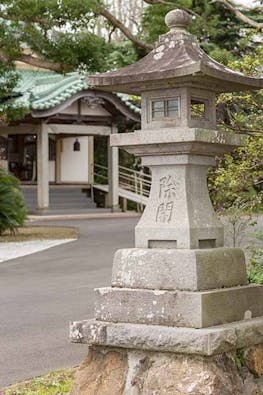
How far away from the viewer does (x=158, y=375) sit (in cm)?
575

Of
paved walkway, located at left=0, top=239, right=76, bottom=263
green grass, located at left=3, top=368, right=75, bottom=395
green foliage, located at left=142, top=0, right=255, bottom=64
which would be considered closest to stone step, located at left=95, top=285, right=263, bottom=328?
green grass, located at left=3, top=368, right=75, bottom=395

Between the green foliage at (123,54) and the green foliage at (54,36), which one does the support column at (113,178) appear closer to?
the green foliage at (123,54)

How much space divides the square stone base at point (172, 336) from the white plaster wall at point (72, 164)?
26598 millimetres

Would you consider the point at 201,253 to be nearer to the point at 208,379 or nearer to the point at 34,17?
the point at 208,379

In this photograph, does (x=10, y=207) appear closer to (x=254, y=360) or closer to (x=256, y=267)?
(x=256, y=267)

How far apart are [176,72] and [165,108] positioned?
425 millimetres

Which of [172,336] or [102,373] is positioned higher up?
[172,336]

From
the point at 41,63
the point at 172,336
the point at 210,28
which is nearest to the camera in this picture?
the point at 172,336

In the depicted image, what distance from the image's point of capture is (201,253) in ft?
19.1

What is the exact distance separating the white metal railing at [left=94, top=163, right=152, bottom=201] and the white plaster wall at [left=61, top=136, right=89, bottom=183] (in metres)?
0.90

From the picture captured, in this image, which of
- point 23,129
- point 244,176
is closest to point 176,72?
point 244,176

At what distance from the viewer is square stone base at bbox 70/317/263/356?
5.50m

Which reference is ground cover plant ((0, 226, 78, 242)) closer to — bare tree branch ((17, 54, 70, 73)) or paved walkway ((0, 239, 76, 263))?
paved walkway ((0, 239, 76, 263))

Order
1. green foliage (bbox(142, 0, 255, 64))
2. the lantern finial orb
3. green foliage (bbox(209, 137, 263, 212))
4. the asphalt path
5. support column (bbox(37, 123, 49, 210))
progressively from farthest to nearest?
support column (bbox(37, 123, 49, 210))
green foliage (bbox(142, 0, 255, 64))
green foliage (bbox(209, 137, 263, 212))
the asphalt path
the lantern finial orb
